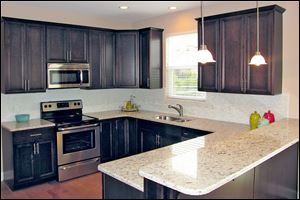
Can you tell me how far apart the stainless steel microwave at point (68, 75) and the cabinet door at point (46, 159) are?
853mm

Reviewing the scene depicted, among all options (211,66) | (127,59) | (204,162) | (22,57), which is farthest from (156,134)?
(204,162)

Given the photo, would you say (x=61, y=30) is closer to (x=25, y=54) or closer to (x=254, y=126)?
(x=25, y=54)

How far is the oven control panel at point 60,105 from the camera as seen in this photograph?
456 cm

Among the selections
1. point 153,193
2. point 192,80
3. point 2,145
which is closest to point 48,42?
point 2,145

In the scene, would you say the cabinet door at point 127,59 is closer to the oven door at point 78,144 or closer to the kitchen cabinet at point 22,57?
the oven door at point 78,144

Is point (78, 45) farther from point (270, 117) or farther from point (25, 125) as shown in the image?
point (270, 117)

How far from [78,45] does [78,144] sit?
1538mm

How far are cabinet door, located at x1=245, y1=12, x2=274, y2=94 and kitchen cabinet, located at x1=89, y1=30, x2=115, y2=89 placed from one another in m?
2.42

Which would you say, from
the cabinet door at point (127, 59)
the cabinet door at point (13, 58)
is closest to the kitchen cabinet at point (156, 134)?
the cabinet door at point (127, 59)

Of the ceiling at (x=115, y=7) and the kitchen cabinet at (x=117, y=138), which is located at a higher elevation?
the ceiling at (x=115, y=7)

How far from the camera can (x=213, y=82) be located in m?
3.87

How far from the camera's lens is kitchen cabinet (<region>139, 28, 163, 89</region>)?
16.1ft

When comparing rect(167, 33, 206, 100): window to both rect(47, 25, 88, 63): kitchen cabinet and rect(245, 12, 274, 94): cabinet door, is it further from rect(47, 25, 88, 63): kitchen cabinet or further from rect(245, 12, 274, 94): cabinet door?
rect(47, 25, 88, 63): kitchen cabinet

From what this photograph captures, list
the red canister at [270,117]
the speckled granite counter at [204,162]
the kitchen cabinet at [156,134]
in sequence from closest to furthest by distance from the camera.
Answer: the speckled granite counter at [204,162], the red canister at [270,117], the kitchen cabinet at [156,134]
